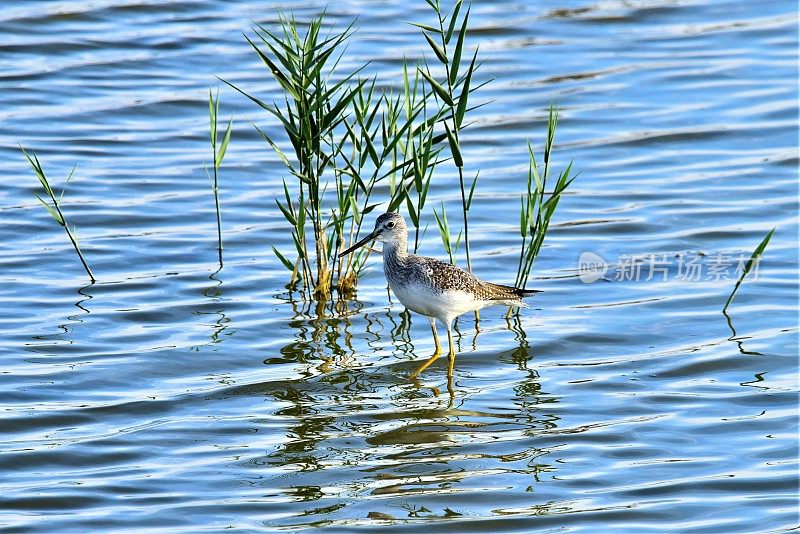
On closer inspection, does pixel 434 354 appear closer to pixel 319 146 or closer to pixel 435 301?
pixel 435 301

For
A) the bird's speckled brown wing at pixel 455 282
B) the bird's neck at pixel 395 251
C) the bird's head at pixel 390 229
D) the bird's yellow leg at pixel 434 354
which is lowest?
the bird's yellow leg at pixel 434 354

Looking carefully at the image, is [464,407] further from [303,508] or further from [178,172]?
[178,172]

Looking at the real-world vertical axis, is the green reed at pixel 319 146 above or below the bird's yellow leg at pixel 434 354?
above

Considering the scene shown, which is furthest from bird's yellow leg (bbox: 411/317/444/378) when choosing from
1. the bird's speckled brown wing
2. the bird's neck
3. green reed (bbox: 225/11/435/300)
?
green reed (bbox: 225/11/435/300)

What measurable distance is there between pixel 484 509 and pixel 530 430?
1.06m

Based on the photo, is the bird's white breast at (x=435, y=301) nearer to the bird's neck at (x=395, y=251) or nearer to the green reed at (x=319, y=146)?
the bird's neck at (x=395, y=251)

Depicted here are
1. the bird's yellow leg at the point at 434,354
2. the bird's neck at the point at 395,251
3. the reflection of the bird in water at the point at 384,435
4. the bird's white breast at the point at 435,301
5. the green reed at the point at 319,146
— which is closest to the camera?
the reflection of the bird in water at the point at 384,435

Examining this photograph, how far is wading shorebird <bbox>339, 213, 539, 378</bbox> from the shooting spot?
7.97 m

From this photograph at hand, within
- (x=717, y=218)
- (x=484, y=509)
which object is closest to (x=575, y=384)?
(x=484, y=509)

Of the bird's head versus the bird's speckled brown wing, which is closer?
the bird's speckled brown wing

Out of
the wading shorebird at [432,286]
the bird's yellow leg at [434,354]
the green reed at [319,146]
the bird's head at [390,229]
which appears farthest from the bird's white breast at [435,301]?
the green reed at [319,146]

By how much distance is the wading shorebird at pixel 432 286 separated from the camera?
26.2 feet

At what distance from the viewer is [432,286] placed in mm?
7953

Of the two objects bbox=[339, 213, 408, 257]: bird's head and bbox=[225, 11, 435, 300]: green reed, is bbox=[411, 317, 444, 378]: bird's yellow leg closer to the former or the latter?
bbox=[339, 213, 408, 257]: bird's head
